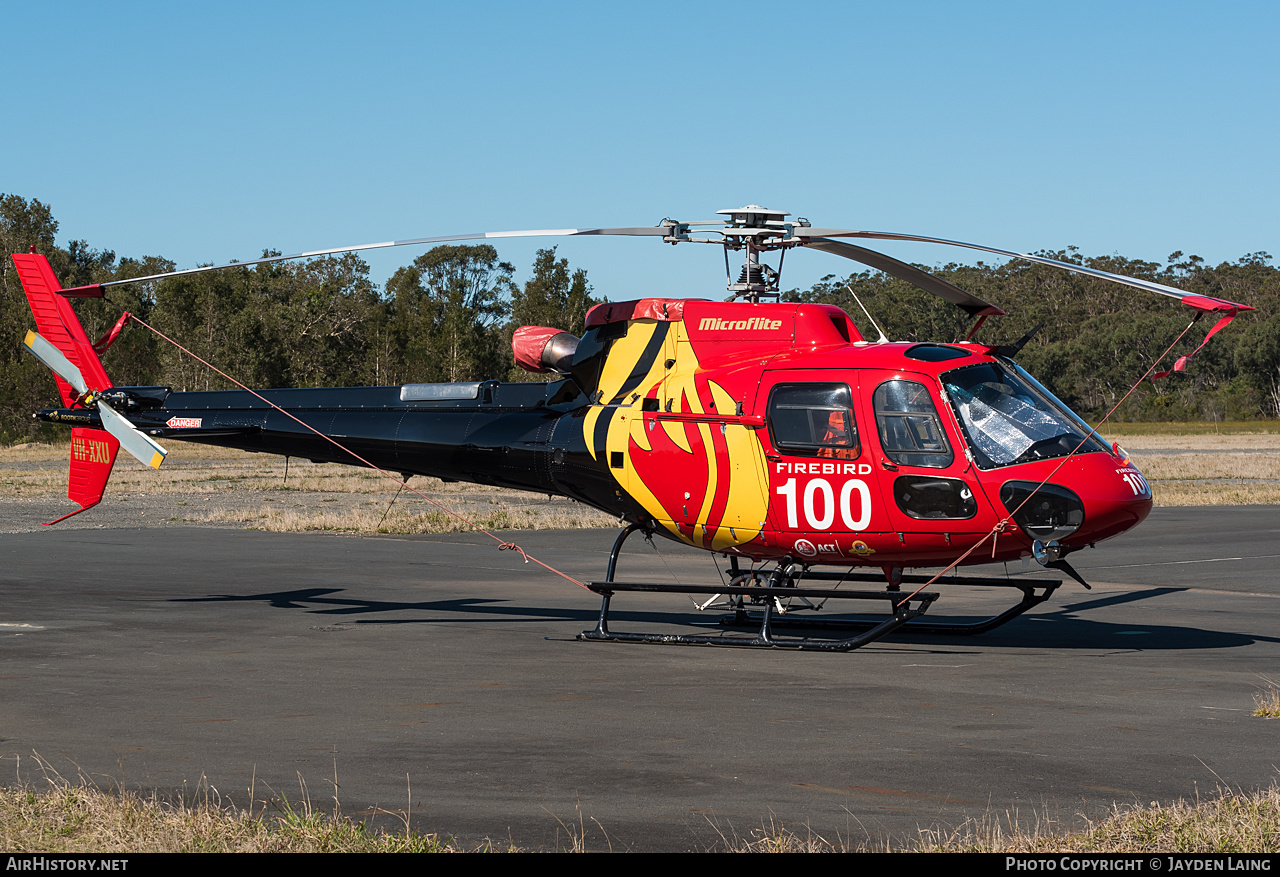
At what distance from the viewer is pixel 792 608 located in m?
14.5

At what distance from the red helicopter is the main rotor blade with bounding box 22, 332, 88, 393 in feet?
0.14

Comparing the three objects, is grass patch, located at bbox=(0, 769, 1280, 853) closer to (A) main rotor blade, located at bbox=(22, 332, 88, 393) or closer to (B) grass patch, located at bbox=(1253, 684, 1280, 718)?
(B) grass patch, located at bbox=(1253, 684, 1280, 718)

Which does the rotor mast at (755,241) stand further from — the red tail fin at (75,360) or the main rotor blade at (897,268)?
the red tail fin at (75,360)

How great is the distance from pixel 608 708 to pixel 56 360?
930cm

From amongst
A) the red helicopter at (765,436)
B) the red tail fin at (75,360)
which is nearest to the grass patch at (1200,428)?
the red helicopter at (765,436)

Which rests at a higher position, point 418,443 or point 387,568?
point 418,443

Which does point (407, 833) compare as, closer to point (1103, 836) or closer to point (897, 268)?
point (1103, 836)

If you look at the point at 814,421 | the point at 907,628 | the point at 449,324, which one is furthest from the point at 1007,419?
the point at 449,324

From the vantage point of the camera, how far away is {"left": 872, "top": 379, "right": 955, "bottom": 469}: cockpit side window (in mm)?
11250

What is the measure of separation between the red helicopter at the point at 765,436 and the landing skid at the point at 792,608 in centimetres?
4

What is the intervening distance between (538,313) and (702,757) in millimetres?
70118
